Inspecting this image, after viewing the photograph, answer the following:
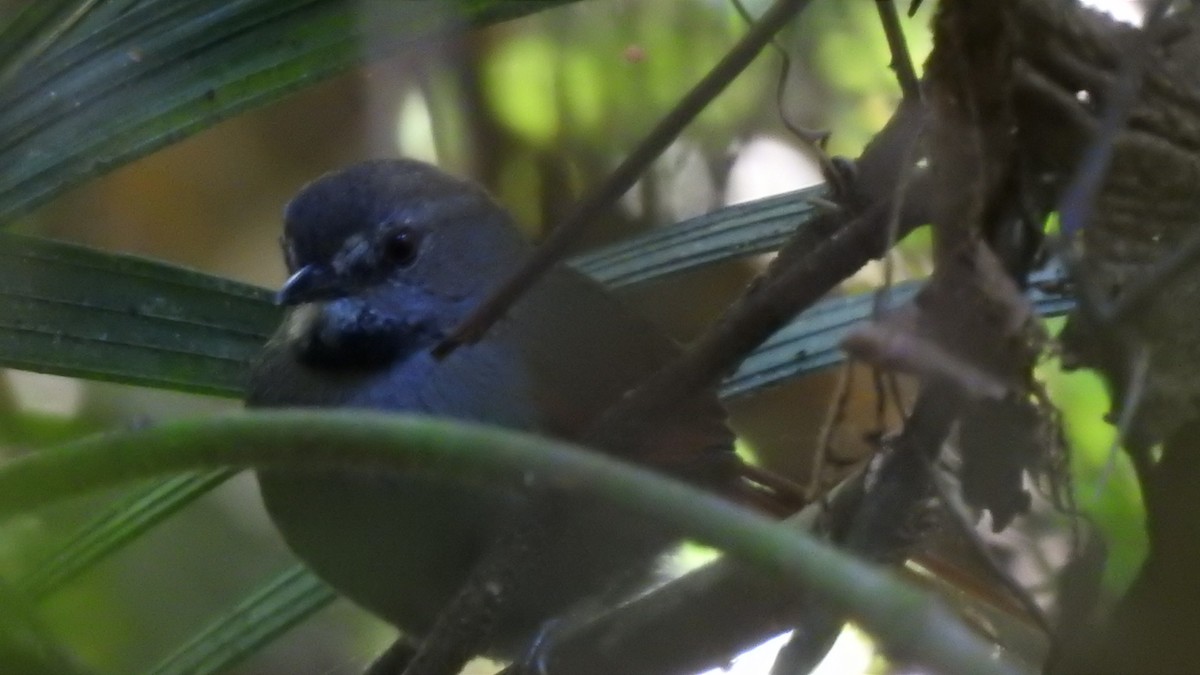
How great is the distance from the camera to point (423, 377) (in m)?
1.48

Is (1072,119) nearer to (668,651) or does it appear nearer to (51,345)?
(668,651)

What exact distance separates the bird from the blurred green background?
234mm

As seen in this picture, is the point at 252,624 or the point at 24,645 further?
the point at 252,624

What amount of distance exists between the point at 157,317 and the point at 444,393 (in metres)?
0.30

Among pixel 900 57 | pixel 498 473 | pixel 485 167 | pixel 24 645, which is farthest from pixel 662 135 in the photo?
pixel 485 167

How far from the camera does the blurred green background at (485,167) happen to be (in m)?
1.93

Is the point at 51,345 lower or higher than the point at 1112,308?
higher

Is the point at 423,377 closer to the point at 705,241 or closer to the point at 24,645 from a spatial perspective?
the point at 705,241

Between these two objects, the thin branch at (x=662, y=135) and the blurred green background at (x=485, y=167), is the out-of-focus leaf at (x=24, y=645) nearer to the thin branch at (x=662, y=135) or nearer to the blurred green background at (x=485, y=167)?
the thin branch at (x=662, y=135)

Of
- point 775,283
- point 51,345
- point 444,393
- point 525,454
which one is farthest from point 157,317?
point 525,454

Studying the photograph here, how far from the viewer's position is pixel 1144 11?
1.00 meters

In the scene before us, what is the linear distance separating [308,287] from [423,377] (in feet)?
0.51

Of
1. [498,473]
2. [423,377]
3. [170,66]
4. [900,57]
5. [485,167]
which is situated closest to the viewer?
[498,473]

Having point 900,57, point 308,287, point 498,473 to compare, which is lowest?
point 498,473
